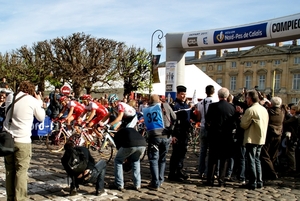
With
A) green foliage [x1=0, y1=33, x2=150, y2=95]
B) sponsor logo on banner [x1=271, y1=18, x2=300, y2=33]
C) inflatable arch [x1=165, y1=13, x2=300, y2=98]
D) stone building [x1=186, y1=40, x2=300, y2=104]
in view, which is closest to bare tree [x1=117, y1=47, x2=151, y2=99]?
green foliage [x1=0, y1=33, x2=150, y2=95]

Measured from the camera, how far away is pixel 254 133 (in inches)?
265

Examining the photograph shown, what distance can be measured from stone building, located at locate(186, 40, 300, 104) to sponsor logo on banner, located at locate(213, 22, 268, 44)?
2252 inches

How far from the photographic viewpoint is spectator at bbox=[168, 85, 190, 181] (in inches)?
283

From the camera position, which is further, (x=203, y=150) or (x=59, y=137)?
(x=59, y=137)

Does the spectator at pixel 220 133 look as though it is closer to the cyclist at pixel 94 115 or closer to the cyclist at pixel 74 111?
the cyclist at pixel 94 115

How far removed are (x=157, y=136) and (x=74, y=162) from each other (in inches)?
64.3

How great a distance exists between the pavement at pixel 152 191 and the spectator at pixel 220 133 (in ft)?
1.40

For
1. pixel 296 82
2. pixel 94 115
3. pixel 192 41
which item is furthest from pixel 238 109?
pixel 296 82

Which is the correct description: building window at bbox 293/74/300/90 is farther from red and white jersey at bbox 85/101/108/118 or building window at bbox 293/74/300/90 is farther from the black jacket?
the black jacket

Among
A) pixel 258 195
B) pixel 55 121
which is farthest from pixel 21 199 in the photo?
pixel 55 121

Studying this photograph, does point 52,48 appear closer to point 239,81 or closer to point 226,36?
point 226,36

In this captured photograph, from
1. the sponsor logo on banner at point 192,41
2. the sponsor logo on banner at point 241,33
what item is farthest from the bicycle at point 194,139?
the sponsor logo on banner at point 241,33

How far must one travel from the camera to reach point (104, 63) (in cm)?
3919

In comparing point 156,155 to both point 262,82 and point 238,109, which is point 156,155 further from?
point 262,82
